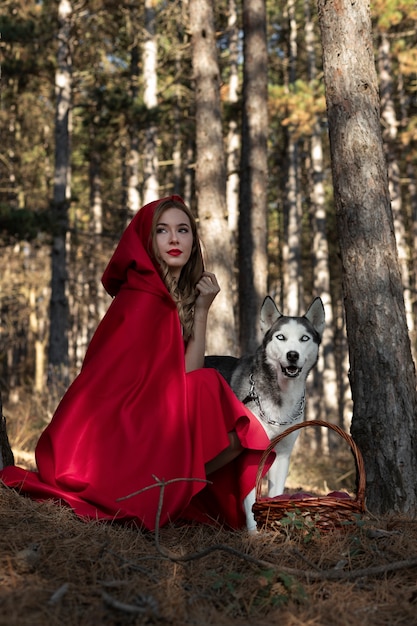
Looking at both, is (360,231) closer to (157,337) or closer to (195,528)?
(157,337)

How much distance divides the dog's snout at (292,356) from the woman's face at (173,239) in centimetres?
101

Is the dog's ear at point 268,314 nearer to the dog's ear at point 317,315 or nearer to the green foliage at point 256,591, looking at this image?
the dog's ear at point 317,315

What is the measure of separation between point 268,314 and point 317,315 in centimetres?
37

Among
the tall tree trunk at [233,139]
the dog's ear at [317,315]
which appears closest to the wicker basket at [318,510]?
the dog's ear at [317,315]

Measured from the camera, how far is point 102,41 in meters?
21.1

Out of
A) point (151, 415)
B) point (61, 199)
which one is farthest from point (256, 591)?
point (61, 199)

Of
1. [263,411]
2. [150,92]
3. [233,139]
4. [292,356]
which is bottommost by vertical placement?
[263,411]

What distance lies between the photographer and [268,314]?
5.23 metres

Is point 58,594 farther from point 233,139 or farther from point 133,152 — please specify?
point 233,139

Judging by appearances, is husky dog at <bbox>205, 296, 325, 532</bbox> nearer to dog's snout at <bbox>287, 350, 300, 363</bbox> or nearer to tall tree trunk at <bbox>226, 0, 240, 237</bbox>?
dog's snout at <bbox>287, 350, 300, 363</bbox>

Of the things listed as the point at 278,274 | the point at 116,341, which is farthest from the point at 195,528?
the point at 278,274

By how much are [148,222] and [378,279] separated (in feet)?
5.24

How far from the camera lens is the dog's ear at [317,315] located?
5.09m

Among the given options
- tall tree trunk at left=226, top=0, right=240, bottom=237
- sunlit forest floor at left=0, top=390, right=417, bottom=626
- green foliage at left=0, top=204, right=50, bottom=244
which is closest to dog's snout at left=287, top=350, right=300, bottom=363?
sunlit forest floor at left=0, top=390, right=417, bottom=626
